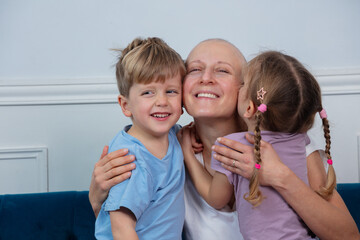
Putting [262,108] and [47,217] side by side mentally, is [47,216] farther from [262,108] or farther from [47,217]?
[262,108]

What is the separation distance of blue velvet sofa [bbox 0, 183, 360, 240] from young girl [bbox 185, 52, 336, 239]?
676 mm

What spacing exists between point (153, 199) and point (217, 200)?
0.26 m

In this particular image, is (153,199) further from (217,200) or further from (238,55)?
(238,55)

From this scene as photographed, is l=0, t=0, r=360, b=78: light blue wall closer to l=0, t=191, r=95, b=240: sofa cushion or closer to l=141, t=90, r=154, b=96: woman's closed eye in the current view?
l=0, t=191, r=95, b=240: sofa cushion

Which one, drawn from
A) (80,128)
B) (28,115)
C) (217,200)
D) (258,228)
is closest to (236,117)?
(217,200)

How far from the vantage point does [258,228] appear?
130 centimetres

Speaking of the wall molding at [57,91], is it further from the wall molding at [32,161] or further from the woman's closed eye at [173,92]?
the woman's closed eye at [173,92]

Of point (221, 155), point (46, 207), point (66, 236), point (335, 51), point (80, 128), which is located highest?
point (335, 51)

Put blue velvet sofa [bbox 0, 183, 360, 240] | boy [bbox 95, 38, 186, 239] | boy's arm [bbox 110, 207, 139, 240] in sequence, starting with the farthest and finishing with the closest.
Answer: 1. blue velvet sofa [bbox 0, 183, 360, 240]
2. boy [bbox 95, 38, 186, 239]
3. boy's arm [bbox 110, 207, 139, 240]

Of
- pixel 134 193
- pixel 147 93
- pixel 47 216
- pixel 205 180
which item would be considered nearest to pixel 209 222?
pixel 205 180

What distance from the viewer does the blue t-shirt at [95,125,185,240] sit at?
121 centimetres

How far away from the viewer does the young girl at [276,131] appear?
1263 mm

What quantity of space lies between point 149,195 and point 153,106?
0.95ft

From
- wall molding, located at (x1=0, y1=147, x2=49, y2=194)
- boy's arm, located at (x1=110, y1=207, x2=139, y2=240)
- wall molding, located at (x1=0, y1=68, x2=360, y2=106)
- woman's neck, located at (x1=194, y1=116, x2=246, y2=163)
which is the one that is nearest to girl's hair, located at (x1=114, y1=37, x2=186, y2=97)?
woman's neck, located at (x1=194, y1=116, x2=246, y2=163)
